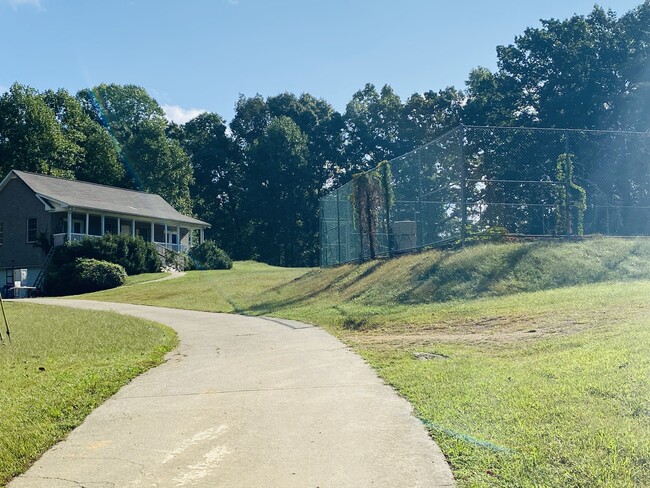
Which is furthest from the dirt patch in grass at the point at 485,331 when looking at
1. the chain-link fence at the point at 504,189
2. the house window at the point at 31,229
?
the house window at the point at 31,229

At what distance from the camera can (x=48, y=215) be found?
38.7 meters

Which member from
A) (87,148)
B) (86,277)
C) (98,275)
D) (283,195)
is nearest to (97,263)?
(98,275)

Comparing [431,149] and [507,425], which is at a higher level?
[431,149]

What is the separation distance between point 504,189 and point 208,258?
23.8 m

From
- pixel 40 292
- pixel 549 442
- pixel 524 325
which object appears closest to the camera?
pixel 549 442

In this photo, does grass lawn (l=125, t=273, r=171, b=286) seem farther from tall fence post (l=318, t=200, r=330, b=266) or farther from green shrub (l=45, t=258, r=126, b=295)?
tall fence post (l=318, t=200, r=330, b=266)

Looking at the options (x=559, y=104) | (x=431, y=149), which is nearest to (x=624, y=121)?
(x=559, y=104)

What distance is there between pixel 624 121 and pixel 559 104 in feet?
12.5

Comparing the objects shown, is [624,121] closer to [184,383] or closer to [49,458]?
[184,383]

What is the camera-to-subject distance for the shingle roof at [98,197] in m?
38.6

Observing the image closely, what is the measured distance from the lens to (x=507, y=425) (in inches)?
216

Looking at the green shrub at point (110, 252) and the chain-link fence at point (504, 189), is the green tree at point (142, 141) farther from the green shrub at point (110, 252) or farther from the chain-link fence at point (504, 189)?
the chain-link fence at point (504, 189)

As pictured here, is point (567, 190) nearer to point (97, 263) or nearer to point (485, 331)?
point (485, 331)

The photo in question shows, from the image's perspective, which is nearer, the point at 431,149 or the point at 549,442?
the point at 549,442
